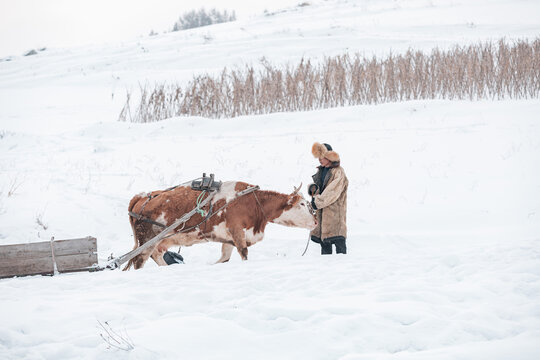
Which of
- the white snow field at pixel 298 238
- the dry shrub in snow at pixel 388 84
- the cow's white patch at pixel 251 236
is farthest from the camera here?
the dry shrub in snow at pixel 388 84

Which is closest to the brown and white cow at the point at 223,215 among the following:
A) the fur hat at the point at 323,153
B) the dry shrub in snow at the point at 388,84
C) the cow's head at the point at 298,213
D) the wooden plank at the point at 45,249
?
the cow's head at the point at 298,213

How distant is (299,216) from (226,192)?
85 cm

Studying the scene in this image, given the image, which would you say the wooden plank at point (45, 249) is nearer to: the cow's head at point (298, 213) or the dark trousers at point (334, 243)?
the cow's head at point (298, 213)

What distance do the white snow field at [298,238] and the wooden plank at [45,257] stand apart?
0.11 metres

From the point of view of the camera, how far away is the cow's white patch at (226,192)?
5598mm

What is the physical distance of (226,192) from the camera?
5.65 meters

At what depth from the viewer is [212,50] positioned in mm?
26891

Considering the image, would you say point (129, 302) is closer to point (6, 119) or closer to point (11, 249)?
point (11, 249)

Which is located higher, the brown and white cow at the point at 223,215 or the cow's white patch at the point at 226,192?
the cow's white patch at the point at 226,192

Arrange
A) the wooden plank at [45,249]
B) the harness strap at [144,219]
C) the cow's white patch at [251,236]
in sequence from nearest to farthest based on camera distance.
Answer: the wooden plank at [45,249] → the harness strap at [144,219] → the cow's white patch at [251,236]

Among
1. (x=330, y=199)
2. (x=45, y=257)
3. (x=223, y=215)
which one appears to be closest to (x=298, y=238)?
(x=330, y=199)

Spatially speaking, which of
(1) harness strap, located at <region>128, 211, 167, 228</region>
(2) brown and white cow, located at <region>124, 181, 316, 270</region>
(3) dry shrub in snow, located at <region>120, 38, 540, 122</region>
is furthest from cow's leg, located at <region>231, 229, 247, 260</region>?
(3) dry shrub in snow, located at <region>120, 38, 540, 122</region>

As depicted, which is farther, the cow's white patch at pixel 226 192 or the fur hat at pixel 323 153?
the fur hat at pixel 323 153

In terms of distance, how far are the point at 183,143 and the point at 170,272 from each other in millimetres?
7217
